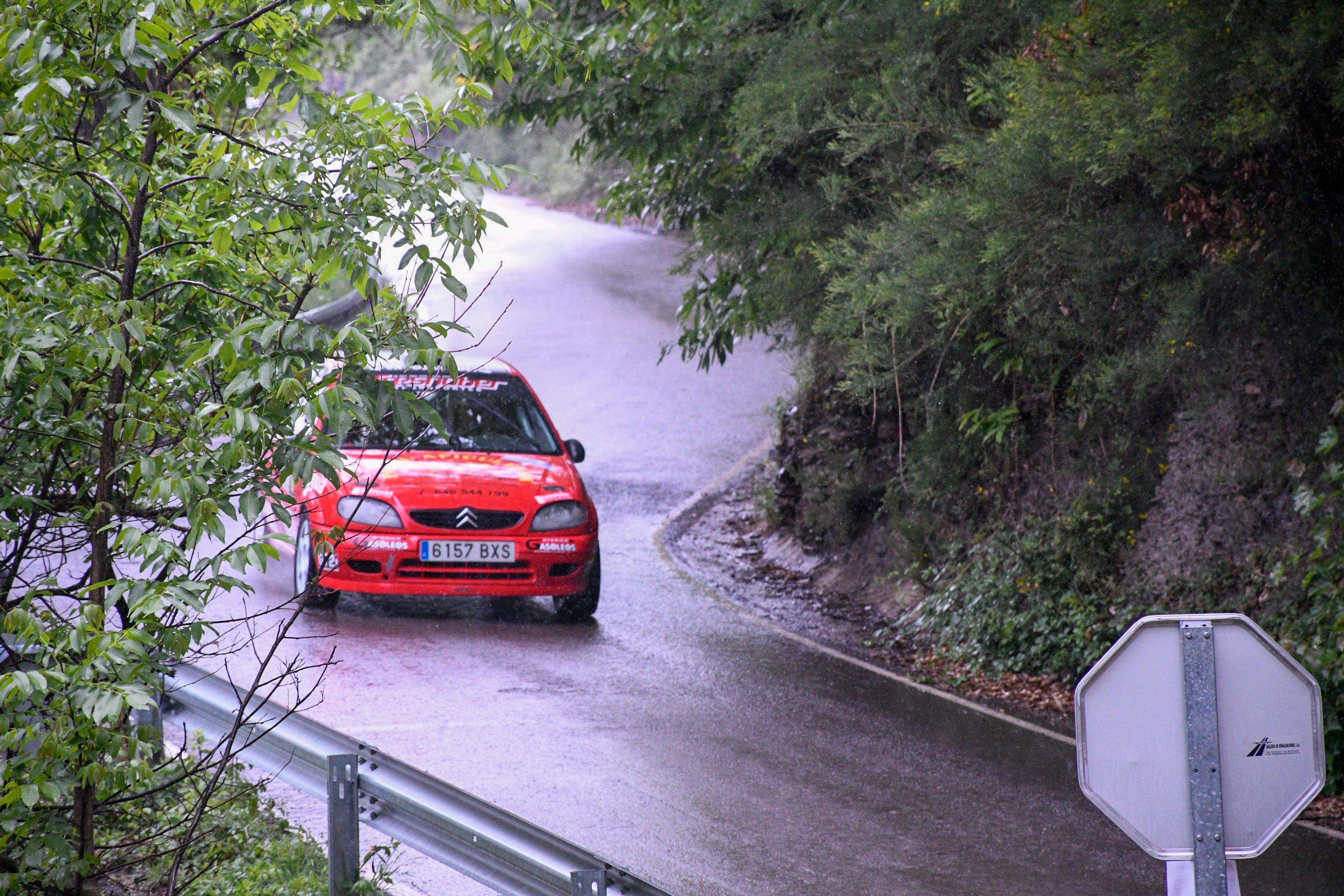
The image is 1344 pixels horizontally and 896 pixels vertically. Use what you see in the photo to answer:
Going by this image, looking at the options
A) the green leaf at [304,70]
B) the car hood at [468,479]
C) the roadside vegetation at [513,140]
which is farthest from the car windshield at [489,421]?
the roadside vegetation at [513,140]

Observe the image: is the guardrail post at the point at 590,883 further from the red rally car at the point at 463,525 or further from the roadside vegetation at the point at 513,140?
the roadside vegetation at the point at 513,140

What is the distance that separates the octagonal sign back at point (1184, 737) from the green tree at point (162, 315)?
6.30ft

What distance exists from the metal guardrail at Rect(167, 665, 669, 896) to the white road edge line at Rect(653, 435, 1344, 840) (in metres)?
2.87

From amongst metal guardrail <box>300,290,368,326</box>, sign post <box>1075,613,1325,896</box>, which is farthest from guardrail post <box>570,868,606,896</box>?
metal guardrail <box>300,290,368,326</box>

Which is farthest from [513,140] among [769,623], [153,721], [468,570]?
[153,721]

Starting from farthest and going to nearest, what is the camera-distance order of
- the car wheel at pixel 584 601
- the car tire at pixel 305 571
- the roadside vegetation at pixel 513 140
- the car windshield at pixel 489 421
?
the roadside vegetation at pixel 513 140 → the car windshield at pixel 489 421 → the car wheel at pixel 584 601 → the car tire at pixel 305 571

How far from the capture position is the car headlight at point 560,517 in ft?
32.9

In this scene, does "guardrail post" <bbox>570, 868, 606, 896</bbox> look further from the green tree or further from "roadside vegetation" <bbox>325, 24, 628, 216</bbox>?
"roadside vegetation" <bbox>325, 24, 628, 216</bbox>

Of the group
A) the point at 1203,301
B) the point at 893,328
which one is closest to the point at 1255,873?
the point at 1203,301

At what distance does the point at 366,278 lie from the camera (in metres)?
3.75

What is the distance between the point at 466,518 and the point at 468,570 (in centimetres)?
40

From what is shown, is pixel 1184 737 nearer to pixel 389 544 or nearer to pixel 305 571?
pixel 389 544

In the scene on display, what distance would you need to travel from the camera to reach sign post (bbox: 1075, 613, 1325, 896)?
2.98 metres

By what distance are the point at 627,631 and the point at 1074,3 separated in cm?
561
